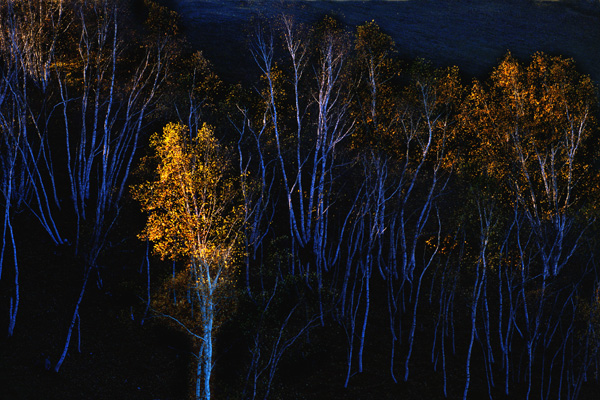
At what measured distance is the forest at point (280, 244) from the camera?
76.3 ft

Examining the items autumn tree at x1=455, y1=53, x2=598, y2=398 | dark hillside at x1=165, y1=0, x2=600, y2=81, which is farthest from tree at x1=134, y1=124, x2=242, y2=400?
dark hillside at x1=165, y1=0, x2=600, y2=81

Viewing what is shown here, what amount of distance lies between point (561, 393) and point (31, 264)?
2797cm

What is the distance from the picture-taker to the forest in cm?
2325

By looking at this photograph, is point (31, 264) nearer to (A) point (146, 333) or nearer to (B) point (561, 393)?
(A) point (146, 333)

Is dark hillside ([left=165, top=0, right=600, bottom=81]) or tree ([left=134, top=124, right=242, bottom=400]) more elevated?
dark hillside ([left=165, top=0, right=600, bottom=81])

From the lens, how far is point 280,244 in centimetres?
3231

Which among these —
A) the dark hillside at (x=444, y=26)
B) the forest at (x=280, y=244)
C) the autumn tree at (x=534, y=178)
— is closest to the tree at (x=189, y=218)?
the forest at (x=280, y=244)

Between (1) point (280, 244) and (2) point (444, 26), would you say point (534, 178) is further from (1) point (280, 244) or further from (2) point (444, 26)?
(2) point (444, 26)

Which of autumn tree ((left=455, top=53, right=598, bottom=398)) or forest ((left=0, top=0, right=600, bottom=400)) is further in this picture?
autumn tree ((left=455, top=53, right=598, bottom=398))

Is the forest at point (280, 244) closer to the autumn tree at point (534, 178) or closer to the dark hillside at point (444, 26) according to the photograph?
the autumn tree at point (534, 178)

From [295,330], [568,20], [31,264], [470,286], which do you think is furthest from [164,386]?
[568,20]

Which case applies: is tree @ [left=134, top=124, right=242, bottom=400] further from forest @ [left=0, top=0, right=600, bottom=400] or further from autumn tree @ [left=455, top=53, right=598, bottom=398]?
autumn tree @ [left=455, top=53, right=598, bottom=398]

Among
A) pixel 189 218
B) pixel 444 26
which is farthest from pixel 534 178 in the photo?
pixel 444 26

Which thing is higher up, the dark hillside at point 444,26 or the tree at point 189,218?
the dark hillside at point 444,26
